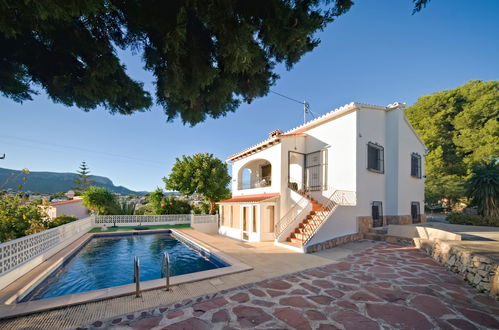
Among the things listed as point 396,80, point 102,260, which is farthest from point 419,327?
point 396,80

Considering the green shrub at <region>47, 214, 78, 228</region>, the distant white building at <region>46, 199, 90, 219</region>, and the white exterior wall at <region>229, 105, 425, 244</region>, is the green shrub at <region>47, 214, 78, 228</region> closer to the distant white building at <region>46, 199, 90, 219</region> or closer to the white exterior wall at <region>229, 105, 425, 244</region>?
the distant white building at <region>46, 199, 90, 219</region>

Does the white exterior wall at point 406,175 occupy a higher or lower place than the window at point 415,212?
higher

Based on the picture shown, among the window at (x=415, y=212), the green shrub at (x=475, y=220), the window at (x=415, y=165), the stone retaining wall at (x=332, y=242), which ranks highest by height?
the window at (x=415, y=165)

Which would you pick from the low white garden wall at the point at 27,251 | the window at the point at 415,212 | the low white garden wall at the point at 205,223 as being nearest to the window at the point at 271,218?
the low white garden wall at the point at 205,223

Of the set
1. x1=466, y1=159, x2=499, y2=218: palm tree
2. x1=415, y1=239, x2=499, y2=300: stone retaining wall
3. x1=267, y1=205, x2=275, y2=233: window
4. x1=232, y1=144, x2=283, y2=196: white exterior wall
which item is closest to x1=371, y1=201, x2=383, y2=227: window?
x1=415, y1=239, x2=499, y2=300: stone retaining wall

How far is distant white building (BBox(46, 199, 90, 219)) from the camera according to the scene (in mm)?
16550

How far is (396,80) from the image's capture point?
13758 mm

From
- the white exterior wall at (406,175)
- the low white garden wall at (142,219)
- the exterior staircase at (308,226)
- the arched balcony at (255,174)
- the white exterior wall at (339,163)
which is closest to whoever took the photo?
the exterior staircase at (308,226)

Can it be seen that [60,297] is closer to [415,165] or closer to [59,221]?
[59,221]

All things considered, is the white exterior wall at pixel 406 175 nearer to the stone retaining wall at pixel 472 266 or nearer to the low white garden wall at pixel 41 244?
the stone retaining wall at pixel 472 266

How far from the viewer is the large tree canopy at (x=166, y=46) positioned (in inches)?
117

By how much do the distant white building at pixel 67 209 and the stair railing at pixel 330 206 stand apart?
1796cm

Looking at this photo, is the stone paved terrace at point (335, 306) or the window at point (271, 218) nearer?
the stone paved terrace at point (335, 306)

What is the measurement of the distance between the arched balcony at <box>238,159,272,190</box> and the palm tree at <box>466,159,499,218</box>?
51.4 feet
